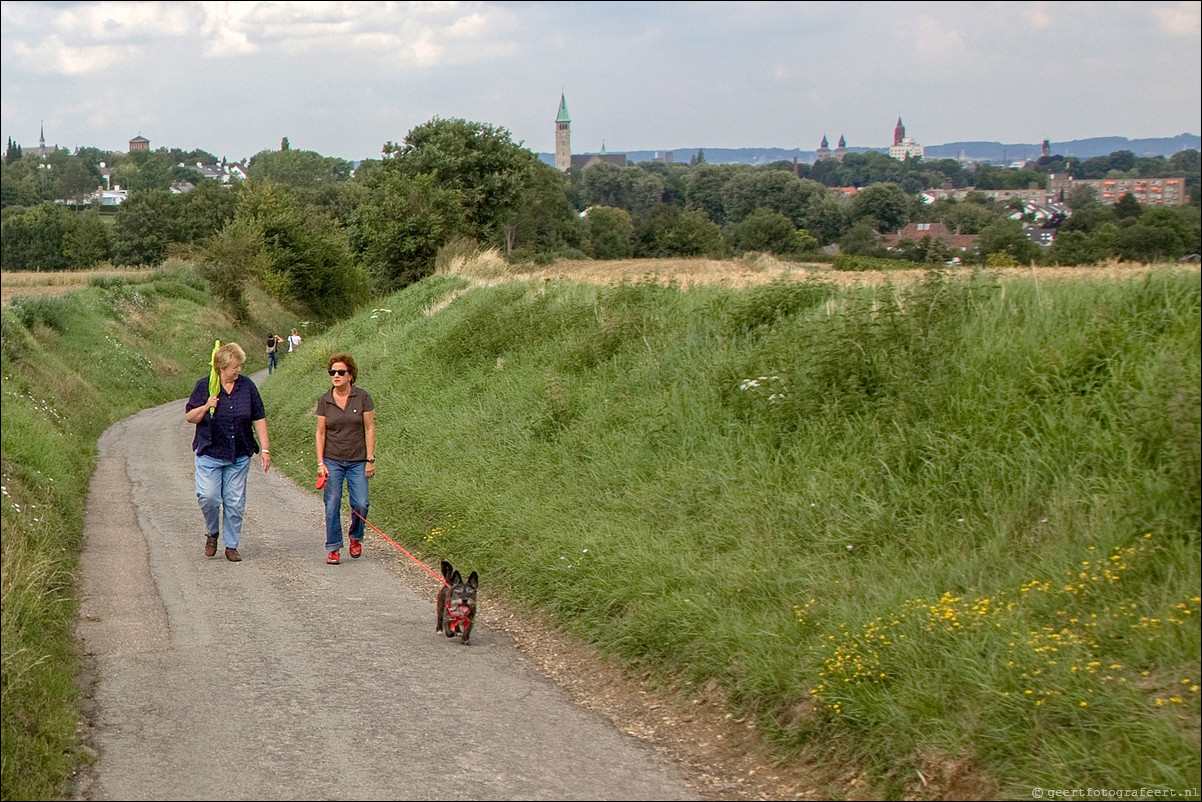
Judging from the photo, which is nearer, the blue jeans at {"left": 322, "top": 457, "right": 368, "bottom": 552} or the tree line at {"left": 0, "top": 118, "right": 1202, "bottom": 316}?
the blue jeans at {"left": 322, "top": 457, "right": 368, "bottom": 552}

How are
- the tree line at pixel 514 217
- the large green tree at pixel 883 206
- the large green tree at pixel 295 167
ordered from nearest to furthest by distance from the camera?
1. the tree line at pixel 514 217
2. the large green tree at pixel 883 206
3. the large green tree at pixel 295 167

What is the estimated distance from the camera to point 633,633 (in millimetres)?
7277

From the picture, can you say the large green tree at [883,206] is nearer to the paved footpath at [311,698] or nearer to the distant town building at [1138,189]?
the distant town building at [1138,189]

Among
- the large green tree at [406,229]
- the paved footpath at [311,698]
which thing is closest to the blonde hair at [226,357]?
the paved footpath at [311,698]

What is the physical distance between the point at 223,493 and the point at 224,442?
19.8 inches

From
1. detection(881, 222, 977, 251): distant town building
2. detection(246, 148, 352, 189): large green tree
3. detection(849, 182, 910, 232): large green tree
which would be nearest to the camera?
detection(881, 222, 977, 251): distant town building

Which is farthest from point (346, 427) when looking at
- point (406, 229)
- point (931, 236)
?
point (406, 229)

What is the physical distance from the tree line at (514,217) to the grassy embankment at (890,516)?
8.09 feet

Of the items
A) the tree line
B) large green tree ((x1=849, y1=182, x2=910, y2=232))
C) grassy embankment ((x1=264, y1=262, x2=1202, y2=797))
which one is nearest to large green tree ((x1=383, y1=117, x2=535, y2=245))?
the tree line

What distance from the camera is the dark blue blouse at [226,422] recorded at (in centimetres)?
1016

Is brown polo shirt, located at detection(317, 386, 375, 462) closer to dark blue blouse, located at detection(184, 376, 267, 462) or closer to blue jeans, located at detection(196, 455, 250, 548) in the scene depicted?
dark blue blouse, located at detection(184, 376, 267, 462)

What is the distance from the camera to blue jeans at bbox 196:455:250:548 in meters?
10.2

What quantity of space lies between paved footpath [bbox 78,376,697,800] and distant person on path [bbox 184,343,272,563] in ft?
1.18

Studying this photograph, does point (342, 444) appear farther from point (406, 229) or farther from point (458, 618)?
point (406, 229)
